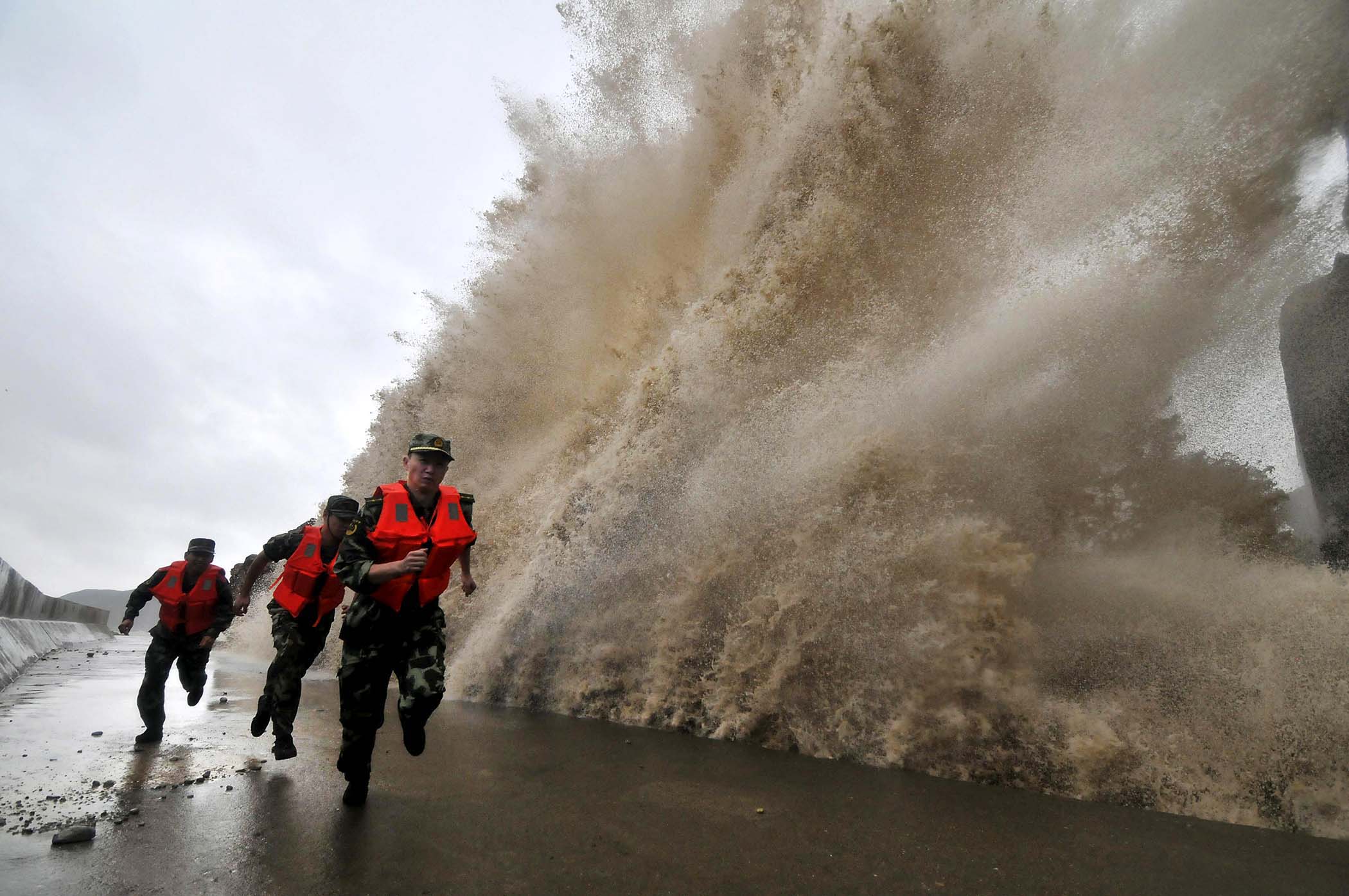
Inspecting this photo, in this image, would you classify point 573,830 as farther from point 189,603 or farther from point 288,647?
point 189,603

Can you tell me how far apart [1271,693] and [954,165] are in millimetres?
5179

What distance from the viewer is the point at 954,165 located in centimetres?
679

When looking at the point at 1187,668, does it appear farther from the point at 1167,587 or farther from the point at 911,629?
the point at 911,629

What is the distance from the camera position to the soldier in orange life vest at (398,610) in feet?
10.8

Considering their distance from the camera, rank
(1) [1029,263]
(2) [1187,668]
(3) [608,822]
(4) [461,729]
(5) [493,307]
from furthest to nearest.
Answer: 1. (5) [493,307]
2. (1) [1029,263]
3. (4) [461,729]
4. (2) [1187,668]
5. (3) [608,822]

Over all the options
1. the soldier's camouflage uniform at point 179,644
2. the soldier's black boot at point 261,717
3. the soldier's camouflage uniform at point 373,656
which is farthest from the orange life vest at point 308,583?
the soldier's camouflage uniform at point 373,656

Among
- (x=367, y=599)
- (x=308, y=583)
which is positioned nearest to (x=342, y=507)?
(x=308, y=583)

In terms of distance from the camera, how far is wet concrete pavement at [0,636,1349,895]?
7.99ft

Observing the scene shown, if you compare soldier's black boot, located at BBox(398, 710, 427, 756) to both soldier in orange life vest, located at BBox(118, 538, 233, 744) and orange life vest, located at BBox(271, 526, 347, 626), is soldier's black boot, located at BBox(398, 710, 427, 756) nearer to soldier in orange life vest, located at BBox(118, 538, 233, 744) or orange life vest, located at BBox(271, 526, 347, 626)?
orange life vest, located at BBox(271, 526, 347, 626)

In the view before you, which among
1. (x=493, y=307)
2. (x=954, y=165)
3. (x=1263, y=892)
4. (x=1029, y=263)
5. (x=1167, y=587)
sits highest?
(x=493, y=307)

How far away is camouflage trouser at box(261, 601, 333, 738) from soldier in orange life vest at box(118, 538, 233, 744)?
36.2 inches

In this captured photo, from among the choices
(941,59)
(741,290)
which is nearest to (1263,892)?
(741,290)

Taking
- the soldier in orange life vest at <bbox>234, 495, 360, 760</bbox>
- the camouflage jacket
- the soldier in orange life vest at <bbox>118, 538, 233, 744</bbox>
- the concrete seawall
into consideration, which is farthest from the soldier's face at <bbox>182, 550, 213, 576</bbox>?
the concrete seawall

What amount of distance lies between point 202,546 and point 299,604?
1673mm
